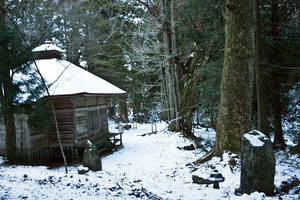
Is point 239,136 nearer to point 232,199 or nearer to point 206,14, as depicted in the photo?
point 232,199

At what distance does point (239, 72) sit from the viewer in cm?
703

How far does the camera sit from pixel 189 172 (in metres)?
7.73

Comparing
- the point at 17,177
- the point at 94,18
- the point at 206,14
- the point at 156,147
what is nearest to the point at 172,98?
the point at 156,147

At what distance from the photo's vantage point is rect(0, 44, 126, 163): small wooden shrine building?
1074cm

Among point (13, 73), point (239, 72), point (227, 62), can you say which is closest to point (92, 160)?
point (13, 73)

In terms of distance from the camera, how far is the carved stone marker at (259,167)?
4.61 m

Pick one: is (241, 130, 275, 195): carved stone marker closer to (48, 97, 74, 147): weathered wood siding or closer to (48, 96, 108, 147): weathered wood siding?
(48, 96, 108, 147): weathered wood siding

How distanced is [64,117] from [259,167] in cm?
1011

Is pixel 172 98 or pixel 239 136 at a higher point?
pixel 172 98

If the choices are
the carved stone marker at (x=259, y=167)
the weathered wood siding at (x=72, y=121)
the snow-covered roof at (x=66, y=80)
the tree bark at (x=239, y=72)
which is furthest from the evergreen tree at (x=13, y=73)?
the carved stone marker at (x=259, y=167)

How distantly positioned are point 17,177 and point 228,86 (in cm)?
714

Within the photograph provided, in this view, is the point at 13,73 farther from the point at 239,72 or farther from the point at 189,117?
the point at 189,117

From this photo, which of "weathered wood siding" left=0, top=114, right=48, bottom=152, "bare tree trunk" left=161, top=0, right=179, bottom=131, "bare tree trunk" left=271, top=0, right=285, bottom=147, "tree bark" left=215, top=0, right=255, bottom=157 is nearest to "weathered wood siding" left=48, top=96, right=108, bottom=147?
"weathered wood siding" left=0, top=114, right=48, bottom=152

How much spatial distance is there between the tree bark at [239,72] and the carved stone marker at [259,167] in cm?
224
